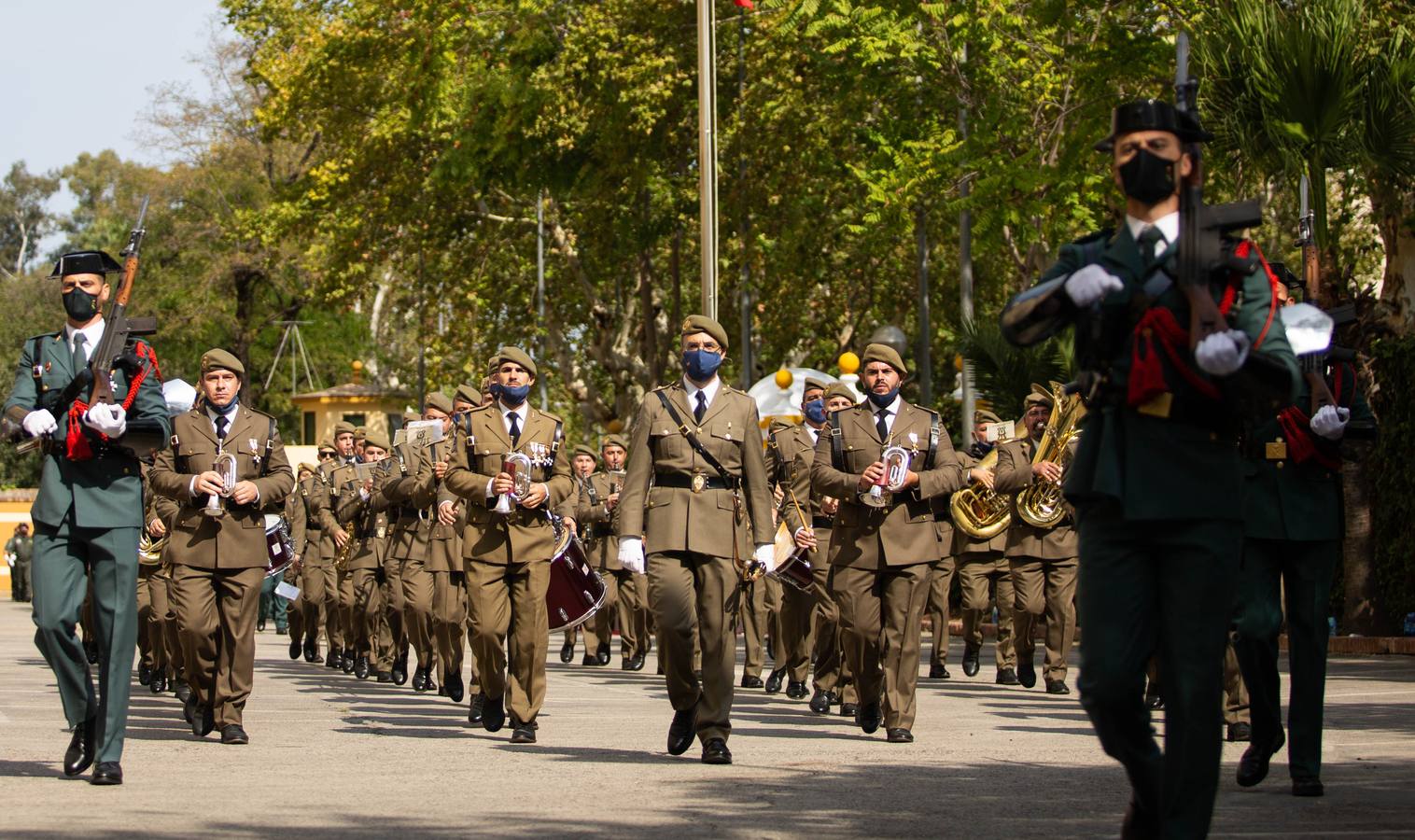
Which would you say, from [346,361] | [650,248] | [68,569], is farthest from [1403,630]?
[346,361]

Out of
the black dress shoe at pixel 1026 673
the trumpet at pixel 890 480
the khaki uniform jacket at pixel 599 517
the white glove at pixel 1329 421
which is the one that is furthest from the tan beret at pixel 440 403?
the white glove at pixel 1329 421

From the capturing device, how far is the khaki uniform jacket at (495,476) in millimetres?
12945

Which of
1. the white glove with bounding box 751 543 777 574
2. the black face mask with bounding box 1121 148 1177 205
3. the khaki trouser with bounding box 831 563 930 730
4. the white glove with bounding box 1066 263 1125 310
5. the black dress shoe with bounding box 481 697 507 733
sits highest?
the black face mask with bounding box 1121 148 1177 205

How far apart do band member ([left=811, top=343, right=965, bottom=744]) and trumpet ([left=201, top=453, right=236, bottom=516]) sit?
3196mm

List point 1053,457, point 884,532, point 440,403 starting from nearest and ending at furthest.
Answer: 1. point 884,532
2. point 1053,457
3. point 440,403

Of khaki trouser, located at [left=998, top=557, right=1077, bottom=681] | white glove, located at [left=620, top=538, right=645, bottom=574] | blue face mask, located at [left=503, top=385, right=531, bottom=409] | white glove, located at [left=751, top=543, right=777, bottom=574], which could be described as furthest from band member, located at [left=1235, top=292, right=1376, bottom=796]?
khaki trouser, located at [left=998, top=557, right=1077, bottom=681]

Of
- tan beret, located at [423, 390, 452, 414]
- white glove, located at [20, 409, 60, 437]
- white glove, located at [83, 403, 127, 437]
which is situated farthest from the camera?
tan beret, located at [423, 390, 452, 414]

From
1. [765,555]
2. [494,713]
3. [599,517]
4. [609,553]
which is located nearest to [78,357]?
[765,555]

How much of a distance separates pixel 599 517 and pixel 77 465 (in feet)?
38.7

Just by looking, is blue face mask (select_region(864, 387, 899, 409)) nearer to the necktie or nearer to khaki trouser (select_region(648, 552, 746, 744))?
khaki trouser (select_region(648, 552, 746, 744))

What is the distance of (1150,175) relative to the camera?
270 inches

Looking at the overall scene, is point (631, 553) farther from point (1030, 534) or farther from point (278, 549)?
point (1030, 534)

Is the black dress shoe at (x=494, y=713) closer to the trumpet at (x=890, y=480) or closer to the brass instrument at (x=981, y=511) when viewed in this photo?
the trumpet at (x=890, y=480)

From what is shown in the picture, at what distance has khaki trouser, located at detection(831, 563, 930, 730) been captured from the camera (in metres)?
12.4
